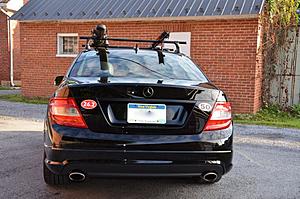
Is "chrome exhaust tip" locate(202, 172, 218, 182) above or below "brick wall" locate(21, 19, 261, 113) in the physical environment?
below

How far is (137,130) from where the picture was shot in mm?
2941

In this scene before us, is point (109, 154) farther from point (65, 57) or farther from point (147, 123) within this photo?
point (65, 57)

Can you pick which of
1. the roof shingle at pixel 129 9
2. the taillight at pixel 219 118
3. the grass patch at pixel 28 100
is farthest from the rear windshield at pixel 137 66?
the grass patch at pixel 28 100

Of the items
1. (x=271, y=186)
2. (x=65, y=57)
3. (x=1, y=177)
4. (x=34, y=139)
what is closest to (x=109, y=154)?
(x=1, y=177)

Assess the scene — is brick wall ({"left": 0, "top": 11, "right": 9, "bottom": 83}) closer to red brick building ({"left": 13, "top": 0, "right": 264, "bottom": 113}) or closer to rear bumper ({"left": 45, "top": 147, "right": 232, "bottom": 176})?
red brick building ({"left": 13, "top": 0, "right": 264, "bottom": 113})

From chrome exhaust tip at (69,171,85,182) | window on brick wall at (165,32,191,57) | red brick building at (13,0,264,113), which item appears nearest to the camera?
chrome exhaust tip at (69,171,85,182)

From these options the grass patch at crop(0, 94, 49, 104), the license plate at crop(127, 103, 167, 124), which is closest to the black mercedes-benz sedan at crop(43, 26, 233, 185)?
the license plate at crop(127, 103, 167, 124)

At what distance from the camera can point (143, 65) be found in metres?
3.82

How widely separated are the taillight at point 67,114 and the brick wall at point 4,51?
17614 millimetres

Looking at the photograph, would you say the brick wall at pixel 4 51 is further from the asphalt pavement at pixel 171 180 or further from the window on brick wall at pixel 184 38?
the asphalt pavement at pixel 171 180

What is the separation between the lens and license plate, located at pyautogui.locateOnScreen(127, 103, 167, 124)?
2.96 m

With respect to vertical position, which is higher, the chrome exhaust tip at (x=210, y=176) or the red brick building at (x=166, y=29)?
the red brick building at (x=166, y=29)

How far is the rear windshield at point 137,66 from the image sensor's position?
11.7ft

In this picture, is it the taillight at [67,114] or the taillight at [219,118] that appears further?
the taillight at [219,118]
